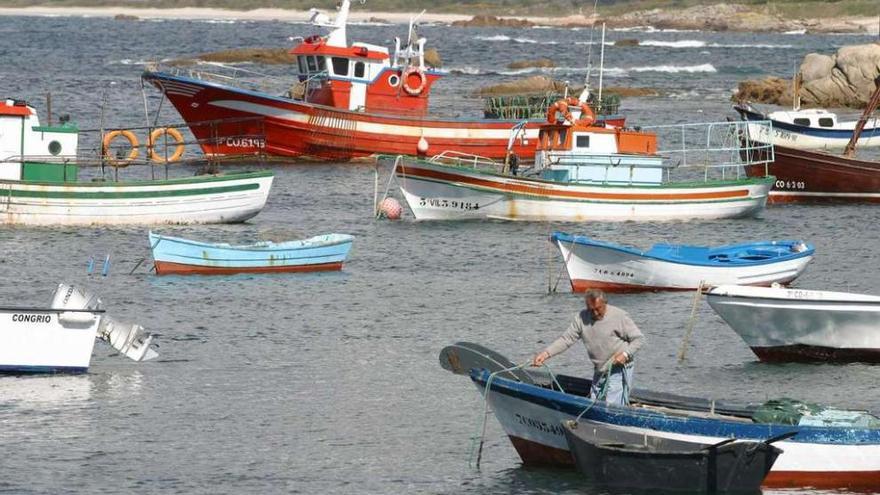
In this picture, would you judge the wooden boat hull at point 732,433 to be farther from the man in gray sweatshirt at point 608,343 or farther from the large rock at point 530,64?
the large rock at point 530,64

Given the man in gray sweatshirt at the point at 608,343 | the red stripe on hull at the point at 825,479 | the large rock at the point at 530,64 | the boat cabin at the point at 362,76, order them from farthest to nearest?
the large rock at the point at 530,64 → the boat cabin at the point at 362,76 → the red stripe on hull at the point at 825,479 → the man in gray sweatshirt at the point at 608,343

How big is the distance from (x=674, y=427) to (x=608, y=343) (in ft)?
4.16

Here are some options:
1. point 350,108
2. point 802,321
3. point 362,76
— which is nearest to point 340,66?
point 362,76

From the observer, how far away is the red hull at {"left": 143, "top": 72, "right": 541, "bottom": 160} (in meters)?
56.2

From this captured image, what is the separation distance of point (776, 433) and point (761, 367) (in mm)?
7757

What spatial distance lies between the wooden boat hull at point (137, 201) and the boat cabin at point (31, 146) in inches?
12.9

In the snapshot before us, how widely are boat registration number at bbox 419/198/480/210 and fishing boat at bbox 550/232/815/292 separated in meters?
10.1

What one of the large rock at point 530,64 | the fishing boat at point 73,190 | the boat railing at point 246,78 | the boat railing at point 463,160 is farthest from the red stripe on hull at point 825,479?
the large rock at point 530,64

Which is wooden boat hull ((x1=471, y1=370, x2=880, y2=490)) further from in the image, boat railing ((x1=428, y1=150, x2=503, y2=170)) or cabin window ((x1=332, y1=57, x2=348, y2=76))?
cabin window ((x1=332, y1=57, x2=348, y2=76))

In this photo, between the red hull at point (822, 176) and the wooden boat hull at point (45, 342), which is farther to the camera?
the red hull at point (822, 176)

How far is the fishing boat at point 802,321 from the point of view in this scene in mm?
26234

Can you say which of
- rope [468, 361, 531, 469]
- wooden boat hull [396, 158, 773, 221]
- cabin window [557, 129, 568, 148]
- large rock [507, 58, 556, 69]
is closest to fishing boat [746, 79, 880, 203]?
wooden boat hull [396, 158, 773, 221]

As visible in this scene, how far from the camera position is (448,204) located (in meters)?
43.5

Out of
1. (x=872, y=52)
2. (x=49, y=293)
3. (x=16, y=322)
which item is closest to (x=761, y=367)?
(x=16, y=322)
